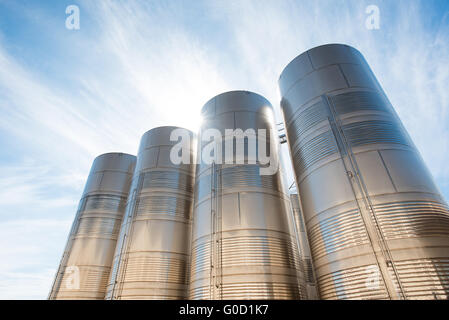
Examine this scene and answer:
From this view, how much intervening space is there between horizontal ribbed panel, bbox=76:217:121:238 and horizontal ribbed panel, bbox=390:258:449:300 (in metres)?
16.3

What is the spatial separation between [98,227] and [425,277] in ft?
57.9

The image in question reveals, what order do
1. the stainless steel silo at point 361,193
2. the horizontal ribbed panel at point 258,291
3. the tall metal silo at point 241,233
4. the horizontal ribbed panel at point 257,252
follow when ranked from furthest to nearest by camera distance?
the horizontal ribbed panel at point 257,252 < the tall metal silo at point 241,233 < the horizontal ribbed panel at point 258,291 < the stainless steel silo at point 361,193

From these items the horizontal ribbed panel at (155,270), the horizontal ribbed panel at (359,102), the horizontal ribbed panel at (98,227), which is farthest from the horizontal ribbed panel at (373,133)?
the horizontal ribbed panel at (98,227)

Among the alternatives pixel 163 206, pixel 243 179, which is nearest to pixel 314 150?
pixel 243 179

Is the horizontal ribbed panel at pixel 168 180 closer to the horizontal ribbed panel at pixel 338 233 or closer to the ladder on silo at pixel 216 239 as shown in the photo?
the ladder on silo at pixel 216 239

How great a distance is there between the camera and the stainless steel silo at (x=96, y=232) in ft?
50.3

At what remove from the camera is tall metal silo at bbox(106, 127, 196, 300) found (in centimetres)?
1227

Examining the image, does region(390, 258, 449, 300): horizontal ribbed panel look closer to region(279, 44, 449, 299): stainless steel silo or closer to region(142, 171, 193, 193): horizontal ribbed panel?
region(279, 44, 449, 299): stainless steel silo

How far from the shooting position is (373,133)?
30.4 feet

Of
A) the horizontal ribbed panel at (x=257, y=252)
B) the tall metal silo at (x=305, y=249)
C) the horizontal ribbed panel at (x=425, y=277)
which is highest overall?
the tall metal silo at (x=305, y=249)

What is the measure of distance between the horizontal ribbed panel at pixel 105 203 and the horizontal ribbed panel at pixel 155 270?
6.40m

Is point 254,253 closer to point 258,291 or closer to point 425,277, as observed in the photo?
point 258,291

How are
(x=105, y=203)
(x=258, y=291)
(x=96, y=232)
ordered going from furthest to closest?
(x=105, y=203) → (x=96, y=232) → (x=258, y=291)
